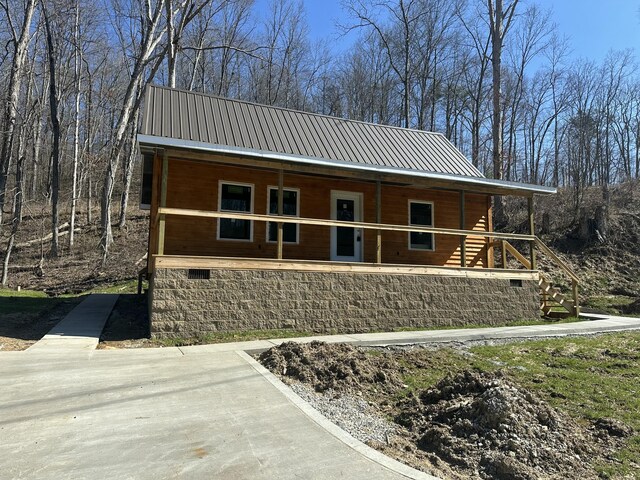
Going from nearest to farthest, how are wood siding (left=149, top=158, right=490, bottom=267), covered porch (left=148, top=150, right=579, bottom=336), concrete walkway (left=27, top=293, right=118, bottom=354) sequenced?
concrete walkway (left=27, top=293, right=118, bottom=354)
covered porch (left=148, top=150, right=579, bottom=336)
wood siding (left=149, top=158, right=490, bottom=267)

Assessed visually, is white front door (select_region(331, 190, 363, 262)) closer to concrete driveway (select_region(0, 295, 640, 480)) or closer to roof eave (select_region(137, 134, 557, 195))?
roof eave (select_region(137, 134, 557, 195))

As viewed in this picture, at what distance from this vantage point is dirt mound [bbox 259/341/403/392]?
608 cm

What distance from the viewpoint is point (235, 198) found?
40.3 feet

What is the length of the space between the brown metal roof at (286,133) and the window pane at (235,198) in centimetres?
120

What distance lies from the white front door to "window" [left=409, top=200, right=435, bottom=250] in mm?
1841

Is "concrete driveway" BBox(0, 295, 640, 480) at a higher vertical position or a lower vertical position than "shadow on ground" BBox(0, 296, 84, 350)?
higher

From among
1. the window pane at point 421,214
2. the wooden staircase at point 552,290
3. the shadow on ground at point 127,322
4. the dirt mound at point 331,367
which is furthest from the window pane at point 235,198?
the wooden staircase at point 552,290

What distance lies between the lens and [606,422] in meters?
4.68

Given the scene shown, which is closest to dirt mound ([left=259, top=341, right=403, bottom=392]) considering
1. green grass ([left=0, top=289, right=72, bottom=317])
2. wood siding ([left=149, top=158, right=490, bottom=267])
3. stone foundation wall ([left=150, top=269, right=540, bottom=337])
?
stone foundation wall ([left=150, top=269, right=540, bottom=337])

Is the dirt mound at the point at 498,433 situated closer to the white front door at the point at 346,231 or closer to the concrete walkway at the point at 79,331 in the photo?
the concrete walkway at the point at 79,331

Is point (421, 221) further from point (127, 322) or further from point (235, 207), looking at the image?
point (127, 322)

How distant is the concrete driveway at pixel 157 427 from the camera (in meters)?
3.42

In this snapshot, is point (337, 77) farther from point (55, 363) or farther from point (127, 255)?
point (55, 363)

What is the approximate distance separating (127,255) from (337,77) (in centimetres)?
2306
